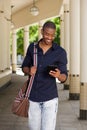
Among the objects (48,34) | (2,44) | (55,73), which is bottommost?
(55,73)

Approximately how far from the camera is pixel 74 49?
15.1 metres

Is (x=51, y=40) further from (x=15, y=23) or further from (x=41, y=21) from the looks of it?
(x=15, y=23)

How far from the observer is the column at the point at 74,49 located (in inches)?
576

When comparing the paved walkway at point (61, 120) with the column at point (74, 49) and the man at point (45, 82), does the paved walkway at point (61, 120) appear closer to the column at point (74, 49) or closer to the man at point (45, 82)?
the column at point (74, 49)

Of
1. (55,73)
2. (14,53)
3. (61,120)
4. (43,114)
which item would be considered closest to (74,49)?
(61,120)

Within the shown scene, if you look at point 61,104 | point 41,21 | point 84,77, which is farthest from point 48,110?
point 41,21

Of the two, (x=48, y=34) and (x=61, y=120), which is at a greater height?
(x=48, y=34)

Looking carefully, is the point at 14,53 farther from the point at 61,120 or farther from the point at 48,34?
the point at 48,34

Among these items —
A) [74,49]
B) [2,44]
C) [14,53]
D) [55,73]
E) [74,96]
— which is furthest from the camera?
[14,53]

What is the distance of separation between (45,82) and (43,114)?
404 millimetres

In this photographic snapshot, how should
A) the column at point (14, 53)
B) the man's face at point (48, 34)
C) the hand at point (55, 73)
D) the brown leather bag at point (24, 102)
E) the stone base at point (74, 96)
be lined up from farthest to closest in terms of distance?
the column at point (14, 53), the stone base at point (74, 96), the brown leather bag at point (24, 102), the man's face at point (48, 34), the hand at point (55, 73)

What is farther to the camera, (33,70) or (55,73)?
(33,70)

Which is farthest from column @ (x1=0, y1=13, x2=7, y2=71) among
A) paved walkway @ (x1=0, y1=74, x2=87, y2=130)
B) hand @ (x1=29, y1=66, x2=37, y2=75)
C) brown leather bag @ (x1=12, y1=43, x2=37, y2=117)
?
hand @ (x1=29, y1=66, x2=37, y2=75)

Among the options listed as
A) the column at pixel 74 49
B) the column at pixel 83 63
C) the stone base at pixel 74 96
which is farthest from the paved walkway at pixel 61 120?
the column at pixel 74 49
